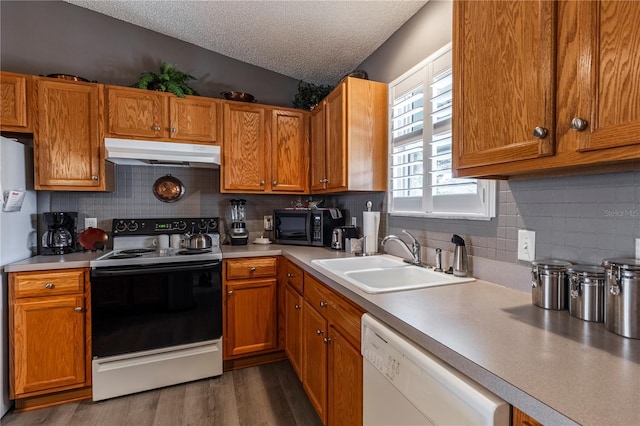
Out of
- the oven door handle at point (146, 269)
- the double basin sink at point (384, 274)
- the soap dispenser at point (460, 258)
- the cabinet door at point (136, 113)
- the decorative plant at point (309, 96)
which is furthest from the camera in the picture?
the decorative plant at point (309, 96)

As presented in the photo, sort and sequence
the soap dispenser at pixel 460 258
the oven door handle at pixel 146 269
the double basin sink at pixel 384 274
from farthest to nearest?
1. the oven door handle at pixel 146 269
2. the soap dispenser at pixel 460 258
3. the double basin sink at pixel 384 274

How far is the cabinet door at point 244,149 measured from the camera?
2.70 metres

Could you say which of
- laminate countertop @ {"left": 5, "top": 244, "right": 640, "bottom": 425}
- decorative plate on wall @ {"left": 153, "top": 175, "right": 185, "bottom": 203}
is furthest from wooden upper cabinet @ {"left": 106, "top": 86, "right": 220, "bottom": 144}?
laminate countertop @ {"left": 5, "top": 244, "right": 640, "bottom": 425}

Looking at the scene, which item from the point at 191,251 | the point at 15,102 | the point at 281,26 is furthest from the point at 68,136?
the point at 281,26

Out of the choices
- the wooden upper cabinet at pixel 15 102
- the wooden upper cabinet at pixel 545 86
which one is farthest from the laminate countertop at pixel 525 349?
the wooden upper cabinet at pixel 15 102

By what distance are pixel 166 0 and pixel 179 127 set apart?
880mm

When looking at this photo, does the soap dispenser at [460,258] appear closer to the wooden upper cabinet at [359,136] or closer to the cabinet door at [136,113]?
the wooden upper cabinet at [359,136]

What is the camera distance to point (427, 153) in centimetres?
192

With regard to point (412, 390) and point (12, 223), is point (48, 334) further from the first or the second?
point (412, 390)

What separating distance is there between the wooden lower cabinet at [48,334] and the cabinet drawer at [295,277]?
1.29m

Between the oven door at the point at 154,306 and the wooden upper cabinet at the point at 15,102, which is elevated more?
the wooden upper cabinet at the point at 15,102

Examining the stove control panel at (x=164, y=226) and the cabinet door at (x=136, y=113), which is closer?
the cabinet door at (x=136, y=113)

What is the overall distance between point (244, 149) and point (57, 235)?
1.48 meters

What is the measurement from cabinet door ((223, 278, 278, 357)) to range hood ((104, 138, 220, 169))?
1.01 meters
